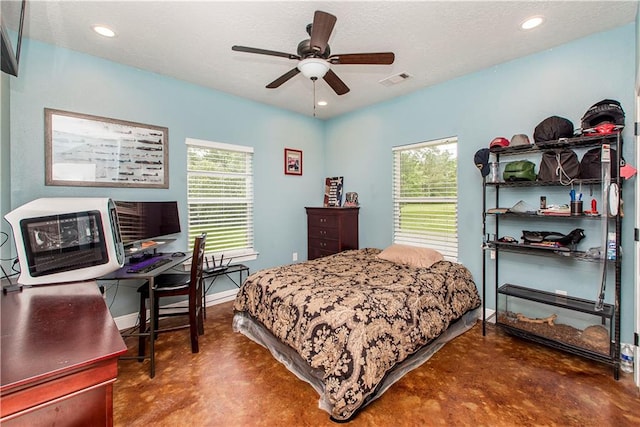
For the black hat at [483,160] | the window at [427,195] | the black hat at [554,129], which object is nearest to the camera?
the black hat at [554,129]

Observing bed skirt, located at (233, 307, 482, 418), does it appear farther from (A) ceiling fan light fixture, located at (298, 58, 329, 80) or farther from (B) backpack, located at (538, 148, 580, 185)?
(A) ceiling fan light fixture, located at (298, 58, 329, 80)

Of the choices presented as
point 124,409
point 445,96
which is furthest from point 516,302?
point 124,409

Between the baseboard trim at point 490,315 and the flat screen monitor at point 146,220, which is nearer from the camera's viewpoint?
the flat screen monitor at point 146,220

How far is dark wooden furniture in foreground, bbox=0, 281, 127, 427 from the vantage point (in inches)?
31.5

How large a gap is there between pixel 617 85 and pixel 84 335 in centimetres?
402

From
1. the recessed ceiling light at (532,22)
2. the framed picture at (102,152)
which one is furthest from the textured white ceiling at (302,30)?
the framed picture at (102,152)

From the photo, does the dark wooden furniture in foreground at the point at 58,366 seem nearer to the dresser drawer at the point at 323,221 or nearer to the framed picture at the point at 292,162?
the dresser drawer at the point at 323,221

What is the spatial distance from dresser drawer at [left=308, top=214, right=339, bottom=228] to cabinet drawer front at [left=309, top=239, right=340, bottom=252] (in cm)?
25

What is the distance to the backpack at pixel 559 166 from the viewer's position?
249cm

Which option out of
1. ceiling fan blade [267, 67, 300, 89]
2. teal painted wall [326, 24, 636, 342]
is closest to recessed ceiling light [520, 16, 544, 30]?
teal painted wall [326, 24, 636, 342]

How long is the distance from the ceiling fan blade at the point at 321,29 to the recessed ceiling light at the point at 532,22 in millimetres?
1740

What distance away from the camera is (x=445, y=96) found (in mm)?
3559

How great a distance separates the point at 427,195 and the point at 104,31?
384 centimetres

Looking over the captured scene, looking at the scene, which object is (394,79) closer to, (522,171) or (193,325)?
(522,171)
